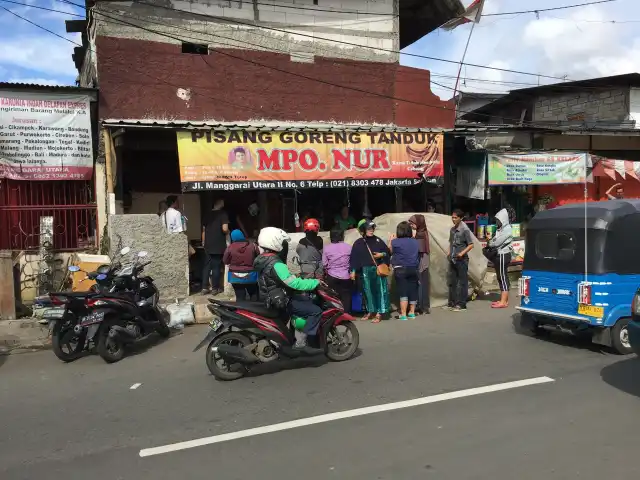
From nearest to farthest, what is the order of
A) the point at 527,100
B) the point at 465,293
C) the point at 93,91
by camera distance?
the point at 465,293, the point at 93,91, the point at 527,100

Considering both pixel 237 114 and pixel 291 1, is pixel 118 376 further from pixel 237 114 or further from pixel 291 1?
pixel 291 1

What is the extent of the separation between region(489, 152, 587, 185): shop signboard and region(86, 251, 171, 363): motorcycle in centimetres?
830

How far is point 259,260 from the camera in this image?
19.4 feet

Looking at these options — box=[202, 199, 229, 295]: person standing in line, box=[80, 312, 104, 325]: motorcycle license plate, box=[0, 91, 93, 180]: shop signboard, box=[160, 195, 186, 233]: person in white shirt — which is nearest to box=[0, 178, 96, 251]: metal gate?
box=[0, 91, 93, 180]: shop signboard

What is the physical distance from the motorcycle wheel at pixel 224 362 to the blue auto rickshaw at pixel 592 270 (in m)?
3.88

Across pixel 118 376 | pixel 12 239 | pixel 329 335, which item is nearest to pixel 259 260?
pixel 329 335

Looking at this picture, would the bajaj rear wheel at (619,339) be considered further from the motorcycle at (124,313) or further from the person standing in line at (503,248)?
the motorcycle at (124,313)

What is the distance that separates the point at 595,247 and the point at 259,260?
391cm

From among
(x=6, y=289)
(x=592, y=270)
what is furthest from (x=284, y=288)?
(x=6, y=289)

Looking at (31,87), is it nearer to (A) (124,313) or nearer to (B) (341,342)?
(A) (124,313)

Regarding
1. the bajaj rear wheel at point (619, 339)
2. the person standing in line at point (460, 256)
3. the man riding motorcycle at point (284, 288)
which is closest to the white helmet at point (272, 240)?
the man riding motorcycle at point (284, 288)

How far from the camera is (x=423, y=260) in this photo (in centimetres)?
947

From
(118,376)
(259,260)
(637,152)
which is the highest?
(637,152)

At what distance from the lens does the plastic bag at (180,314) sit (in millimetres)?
8531
